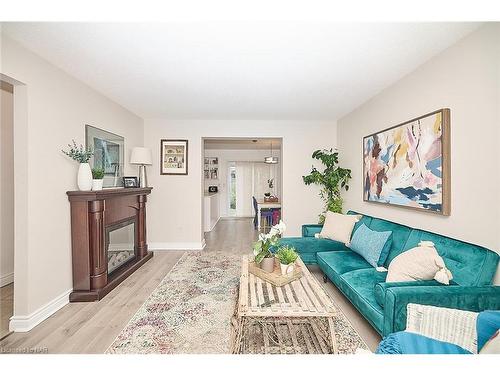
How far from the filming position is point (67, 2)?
29.0 inches

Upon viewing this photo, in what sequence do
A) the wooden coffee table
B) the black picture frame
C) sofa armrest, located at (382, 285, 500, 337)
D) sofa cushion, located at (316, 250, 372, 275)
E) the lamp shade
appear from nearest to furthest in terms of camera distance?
sofa armrest, located at (382, 285, 500, 337)
the wooden coffee table
sofa cushion, located at (316, 250, 372, 275)
the black picture frame
the lamp shade

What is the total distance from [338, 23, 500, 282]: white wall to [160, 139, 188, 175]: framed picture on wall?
3627 mm

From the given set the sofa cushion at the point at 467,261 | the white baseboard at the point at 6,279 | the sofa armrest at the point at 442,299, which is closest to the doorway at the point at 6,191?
the white baseboard at the point at 6,279

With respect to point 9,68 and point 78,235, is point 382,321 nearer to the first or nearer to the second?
point 78,235

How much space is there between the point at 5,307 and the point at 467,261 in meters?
4.13

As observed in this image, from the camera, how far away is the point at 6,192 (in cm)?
302

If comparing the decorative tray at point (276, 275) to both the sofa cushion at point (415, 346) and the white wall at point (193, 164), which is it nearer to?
the sofa cushion at point (415, 346)

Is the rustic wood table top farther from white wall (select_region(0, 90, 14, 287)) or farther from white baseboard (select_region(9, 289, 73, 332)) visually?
white wall (select_region(0, 90, 14, 287))

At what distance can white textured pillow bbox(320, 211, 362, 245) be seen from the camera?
3.22 metres

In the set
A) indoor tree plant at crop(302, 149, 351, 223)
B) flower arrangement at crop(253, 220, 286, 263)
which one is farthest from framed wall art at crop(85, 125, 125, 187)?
indoor tree plant at crop(302, 149, 351, 223)

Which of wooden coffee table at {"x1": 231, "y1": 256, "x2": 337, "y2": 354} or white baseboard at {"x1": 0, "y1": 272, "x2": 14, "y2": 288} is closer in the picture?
wooden coffee table at {"x1": 231, "y1": 256, "x2": 337, "y2": 354}

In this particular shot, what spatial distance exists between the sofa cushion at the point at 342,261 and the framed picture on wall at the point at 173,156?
300 centimetres

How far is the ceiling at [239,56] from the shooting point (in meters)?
1.76
